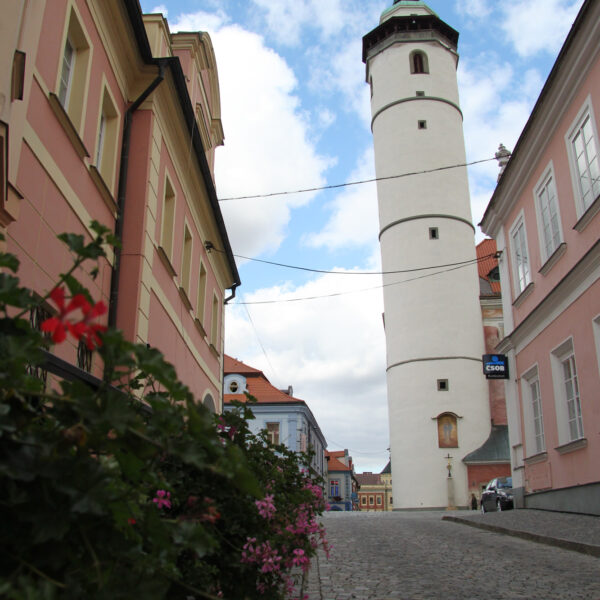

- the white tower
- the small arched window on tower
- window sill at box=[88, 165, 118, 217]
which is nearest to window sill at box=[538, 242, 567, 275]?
window sill at box=[88, 165, 118, 217]

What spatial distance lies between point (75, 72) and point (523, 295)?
10.6 meters

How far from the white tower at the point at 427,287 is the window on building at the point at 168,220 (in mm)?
20806

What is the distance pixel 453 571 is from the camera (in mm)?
6293

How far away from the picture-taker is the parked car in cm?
1916

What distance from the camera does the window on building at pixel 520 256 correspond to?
48.8 ft

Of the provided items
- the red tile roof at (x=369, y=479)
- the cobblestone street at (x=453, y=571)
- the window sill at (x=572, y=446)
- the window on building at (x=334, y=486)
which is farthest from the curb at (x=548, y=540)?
the red tile roof at (x=369, y=479)

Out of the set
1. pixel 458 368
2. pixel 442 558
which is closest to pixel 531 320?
pixel 442 558

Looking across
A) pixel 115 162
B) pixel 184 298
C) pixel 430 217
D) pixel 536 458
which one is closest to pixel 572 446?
pixel 536 458

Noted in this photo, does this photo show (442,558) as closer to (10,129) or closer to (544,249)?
(10,129)

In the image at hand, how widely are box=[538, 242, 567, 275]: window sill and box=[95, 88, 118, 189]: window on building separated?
7.82 m

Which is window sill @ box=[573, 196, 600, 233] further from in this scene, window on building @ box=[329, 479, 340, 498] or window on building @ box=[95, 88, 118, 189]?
window on building @ box=[329, 479, 340, 498]

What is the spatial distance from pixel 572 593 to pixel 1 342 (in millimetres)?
4869

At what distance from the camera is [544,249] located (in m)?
13.5

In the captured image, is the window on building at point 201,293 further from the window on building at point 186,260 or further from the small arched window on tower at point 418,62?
the small arched window on tower at point 418,62
